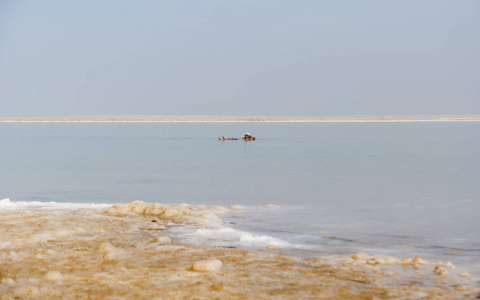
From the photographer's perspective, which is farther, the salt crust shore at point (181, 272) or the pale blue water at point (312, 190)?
the pale blue water at point (312, 190)

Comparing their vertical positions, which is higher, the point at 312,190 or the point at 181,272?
the point at 312,190

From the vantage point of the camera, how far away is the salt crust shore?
5.74 m

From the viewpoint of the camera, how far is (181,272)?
6375mm

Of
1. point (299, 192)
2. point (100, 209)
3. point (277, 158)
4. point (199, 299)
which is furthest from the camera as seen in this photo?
point (277, 158)

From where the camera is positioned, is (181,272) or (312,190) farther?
(312,190)

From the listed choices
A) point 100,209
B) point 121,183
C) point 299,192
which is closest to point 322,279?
point 100,209

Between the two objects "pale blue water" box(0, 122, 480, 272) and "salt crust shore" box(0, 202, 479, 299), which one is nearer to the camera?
"salt crust shore" box(0, 202, 479, 299)

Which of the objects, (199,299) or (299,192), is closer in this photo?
(199,299)

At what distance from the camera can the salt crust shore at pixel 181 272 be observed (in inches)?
226

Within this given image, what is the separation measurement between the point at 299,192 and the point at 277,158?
12.0 meters

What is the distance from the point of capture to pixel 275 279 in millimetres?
6258

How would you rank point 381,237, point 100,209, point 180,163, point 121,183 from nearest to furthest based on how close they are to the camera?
point 381,237, point 100,209, point 121,183, point 180,163

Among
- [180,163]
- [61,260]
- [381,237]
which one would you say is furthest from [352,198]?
[180,163]

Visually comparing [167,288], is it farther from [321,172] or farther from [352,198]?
[321,172]
